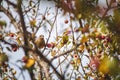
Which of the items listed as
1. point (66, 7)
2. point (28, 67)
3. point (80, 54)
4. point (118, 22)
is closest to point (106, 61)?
point (118, 22)

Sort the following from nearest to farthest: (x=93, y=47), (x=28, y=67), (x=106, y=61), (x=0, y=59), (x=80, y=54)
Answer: (x=106, y=61)
(x=28, y=67)
(x=0, y=59)
(x=93, y=47)
(x=80, y=54)

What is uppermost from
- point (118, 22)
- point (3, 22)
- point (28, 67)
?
point (3, 22)

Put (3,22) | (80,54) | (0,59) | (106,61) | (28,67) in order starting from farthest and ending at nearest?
1. (80,54)
2. (3,22)
3. (0,59)
4. (28,67)
5. (106,61)

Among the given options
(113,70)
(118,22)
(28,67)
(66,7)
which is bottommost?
(113,70)

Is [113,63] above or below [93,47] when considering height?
below

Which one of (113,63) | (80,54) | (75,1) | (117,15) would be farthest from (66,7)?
(80,54)

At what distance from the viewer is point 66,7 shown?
1381 mm

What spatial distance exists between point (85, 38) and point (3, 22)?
2.25 feet

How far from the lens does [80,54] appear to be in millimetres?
3977

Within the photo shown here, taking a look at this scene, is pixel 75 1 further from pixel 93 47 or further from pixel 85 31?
pixel 93 47

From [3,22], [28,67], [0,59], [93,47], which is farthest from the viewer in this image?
[93,47]

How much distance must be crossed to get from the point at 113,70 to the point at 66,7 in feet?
1.45

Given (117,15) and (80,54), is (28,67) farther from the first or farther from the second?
(80,54)

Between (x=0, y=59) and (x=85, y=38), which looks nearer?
(x=85, y=38)
